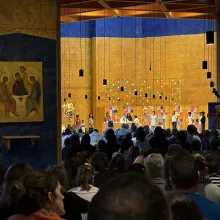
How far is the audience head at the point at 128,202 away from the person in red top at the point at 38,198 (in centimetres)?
161

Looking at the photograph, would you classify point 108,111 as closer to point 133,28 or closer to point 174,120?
point 174,120

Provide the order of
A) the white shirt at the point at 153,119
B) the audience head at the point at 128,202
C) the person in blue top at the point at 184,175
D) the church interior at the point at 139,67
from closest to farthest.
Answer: the audience head at the point at 128,202 < the person in blue top at the point at 184,175 < the white shirt at the point at 153,119 < the church interior at the point at 139,67

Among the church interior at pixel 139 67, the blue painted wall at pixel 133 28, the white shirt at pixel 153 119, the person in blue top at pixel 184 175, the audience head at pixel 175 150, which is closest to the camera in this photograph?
the person in blue top at pixel 184 175

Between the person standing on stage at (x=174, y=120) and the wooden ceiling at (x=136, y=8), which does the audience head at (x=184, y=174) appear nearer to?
the wooden ceiling at (x=136, y=8)

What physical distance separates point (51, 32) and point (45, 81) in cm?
117

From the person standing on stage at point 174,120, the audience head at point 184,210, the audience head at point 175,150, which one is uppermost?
the audience head at point 184,210

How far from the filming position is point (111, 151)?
11.1m

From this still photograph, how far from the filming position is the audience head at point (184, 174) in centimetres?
353

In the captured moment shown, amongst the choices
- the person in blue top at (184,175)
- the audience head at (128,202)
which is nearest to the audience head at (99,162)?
the person in blue top at (184,175)

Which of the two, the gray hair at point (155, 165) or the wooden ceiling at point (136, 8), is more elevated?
the wooden ceiling at point (136, 8)

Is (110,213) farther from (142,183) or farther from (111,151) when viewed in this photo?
(111,151)

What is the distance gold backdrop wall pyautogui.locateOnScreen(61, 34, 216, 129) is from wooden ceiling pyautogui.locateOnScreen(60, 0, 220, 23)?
1114cm

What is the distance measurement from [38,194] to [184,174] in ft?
3.22

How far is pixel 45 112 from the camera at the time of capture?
12781 millimetres
